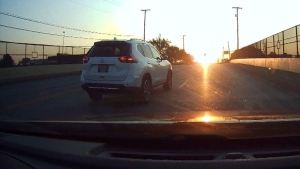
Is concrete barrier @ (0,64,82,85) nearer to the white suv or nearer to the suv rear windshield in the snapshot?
the white suv

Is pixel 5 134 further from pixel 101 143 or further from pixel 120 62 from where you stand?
pixel 120 62

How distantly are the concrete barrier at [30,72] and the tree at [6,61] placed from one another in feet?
3.34

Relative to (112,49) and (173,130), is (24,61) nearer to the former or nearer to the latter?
(112,49)

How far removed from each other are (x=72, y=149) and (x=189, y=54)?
6090 inches

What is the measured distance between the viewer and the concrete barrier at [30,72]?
23.1 meters

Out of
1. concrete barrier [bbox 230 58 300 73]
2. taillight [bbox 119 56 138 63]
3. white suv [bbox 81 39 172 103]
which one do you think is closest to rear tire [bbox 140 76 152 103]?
white suv [bbox 81 39 172 103]

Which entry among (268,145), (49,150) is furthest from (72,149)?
(268,145)

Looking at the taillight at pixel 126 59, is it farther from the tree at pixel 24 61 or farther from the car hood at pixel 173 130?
the tree at pixel 24 61

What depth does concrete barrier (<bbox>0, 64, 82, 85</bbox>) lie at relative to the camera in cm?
2308

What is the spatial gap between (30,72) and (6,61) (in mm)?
1719

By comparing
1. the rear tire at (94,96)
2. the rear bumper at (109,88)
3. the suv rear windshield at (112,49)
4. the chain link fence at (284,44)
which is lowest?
the rear tire at (94,96)

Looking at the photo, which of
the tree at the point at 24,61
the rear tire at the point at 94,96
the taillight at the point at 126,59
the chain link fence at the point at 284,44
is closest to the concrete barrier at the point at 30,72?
the tree at the point at 24,61

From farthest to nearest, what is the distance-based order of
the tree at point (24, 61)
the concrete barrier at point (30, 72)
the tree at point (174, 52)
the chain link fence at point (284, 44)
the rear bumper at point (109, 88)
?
the tree at point (174, 52)
the tree at point (24, 61)
the chain link fence at point (284, 44)
the concrete barrier at point (30, 72)
the rear bumper at point (109, 88)

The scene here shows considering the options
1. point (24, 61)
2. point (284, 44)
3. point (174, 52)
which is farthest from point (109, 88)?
point (174, 52)
